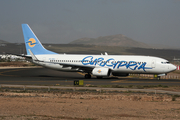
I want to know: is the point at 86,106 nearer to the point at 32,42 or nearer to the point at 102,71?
the point at 102,71

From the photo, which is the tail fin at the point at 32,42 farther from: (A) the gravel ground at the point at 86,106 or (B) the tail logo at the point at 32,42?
(A) the gravel ground at the point at 86,106

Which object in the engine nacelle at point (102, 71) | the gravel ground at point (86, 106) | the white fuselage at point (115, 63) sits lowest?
the gravel ground at point (86, 106)

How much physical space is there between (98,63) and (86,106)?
89.9ft

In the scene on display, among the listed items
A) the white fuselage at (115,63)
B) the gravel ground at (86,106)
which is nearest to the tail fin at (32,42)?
the white fuselage at (115,63)

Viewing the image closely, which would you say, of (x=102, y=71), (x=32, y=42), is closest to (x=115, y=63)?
(x=102, y=71)

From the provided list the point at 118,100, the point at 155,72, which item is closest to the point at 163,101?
the point at 118,100

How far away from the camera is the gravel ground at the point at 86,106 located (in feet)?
58.6

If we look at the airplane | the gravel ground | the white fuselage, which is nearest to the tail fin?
the airplane

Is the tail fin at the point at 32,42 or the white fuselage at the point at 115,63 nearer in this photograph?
the white fuselage at the point at 115,63

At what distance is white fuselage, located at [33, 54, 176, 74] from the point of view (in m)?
46.0

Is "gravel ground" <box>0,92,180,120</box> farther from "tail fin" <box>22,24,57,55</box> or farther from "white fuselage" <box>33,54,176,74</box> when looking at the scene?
"tail fin" <box>22,24,57,55</box>

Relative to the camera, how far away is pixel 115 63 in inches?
1884

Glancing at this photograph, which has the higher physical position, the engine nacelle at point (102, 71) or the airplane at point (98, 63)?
the airplane at point (98, 63)

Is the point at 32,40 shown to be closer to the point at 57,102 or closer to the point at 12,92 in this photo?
the point at 12,92
